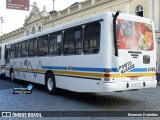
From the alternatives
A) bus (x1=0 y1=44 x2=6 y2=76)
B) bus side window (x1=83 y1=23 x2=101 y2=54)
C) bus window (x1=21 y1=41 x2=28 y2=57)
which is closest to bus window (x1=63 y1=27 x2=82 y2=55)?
bus side window (x1=83 y1=23 x2=101 y2=54)

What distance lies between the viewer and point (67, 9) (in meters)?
41.2

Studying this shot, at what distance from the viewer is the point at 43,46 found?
533 inches

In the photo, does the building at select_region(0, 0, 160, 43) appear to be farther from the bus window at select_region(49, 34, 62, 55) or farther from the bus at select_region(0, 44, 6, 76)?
the bus window at select_region(49, 34, 62, 55)

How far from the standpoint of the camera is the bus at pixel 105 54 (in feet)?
29.4

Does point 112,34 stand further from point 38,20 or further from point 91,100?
point 38,20

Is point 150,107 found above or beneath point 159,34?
beneath

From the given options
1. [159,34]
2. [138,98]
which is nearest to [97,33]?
[138,98]

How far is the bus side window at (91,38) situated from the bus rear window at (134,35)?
2.42ft

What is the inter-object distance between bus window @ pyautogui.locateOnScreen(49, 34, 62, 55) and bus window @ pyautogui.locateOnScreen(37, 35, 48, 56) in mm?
557

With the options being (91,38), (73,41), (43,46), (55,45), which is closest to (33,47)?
(43,46)

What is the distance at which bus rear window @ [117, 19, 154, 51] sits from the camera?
363 inches

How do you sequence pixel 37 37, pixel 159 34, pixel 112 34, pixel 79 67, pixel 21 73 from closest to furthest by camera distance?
pixel 112 34, pixel 79 67, pixel 37 37, pixel 21 73, pixel 159 34

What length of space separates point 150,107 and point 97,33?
124 inches

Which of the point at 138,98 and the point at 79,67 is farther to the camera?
the point at 138,98
